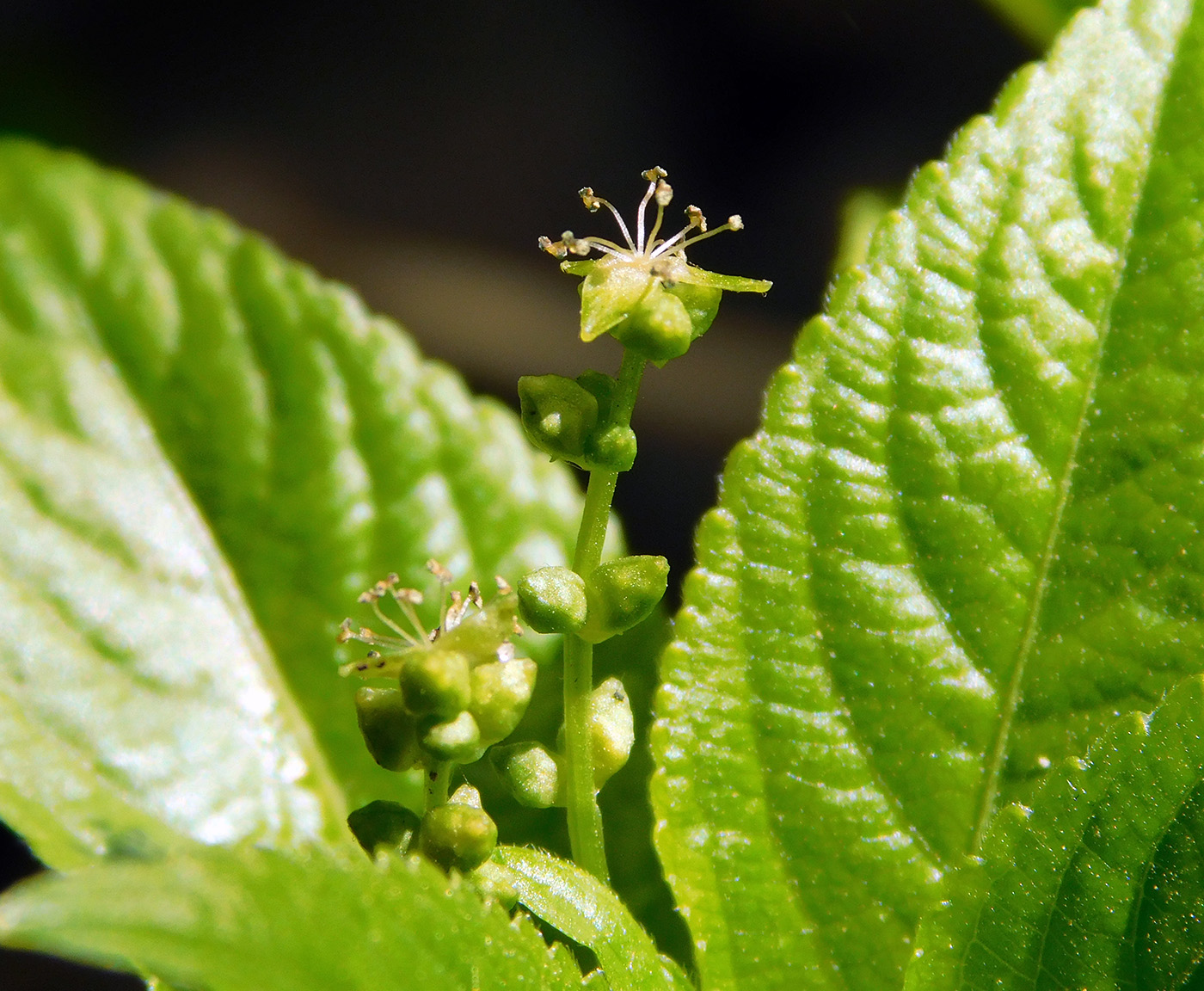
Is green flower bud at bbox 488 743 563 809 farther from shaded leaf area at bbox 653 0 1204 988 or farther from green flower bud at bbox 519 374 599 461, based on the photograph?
green flower bud at bbox 519 374 599 461

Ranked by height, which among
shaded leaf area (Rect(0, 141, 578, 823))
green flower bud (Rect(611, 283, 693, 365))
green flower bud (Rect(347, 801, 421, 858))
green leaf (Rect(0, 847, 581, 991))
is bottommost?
green leaf (Rect(0, 847, 581, 991))

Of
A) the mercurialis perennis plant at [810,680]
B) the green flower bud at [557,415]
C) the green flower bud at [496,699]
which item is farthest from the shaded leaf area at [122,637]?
the green flower bud at [557,415]

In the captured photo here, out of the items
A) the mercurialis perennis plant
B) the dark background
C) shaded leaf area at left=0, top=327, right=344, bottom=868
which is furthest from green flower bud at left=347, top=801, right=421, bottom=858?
the dark background

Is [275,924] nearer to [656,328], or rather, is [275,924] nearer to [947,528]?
[656,328]

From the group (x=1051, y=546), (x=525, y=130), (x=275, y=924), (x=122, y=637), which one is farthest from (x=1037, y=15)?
(x=275, y=924)

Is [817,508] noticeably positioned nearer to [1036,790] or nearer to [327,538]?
[1036,790]

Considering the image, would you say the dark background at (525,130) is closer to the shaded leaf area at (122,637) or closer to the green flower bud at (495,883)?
the shaded leaf area at (122,637)
